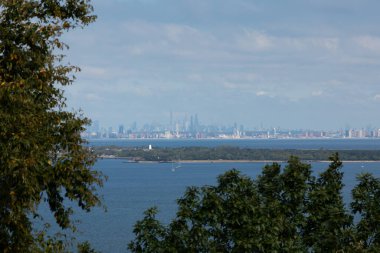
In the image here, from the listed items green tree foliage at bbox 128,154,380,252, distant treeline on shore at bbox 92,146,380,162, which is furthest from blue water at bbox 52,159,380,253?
distant treeline on shore at bbox 92,146,380,162

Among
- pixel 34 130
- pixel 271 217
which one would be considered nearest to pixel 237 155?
pixel 271 217

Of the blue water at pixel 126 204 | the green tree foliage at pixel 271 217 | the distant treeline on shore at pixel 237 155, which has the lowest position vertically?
the blue water at pixel 126 204

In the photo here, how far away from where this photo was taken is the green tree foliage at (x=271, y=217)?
53.9 feet

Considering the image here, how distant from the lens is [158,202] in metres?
75.2

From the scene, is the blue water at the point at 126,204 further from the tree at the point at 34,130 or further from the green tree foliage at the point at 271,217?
the tree at the point at 34,130

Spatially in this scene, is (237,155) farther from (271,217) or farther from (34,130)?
(34,130)

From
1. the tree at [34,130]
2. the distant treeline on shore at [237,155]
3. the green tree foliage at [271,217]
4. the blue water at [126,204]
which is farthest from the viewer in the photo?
the distant treeline on shore at [237,155]

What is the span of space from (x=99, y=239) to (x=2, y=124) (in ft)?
128

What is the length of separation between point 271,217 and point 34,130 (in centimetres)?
734

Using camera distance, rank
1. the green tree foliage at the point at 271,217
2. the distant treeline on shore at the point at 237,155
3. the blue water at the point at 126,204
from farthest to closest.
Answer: the distant treeline on shore at the point at 237,155 < the blue water at the point at 126,204 < the green tree foliage at the point at 271,217

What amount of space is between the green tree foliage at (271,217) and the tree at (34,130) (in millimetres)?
3074

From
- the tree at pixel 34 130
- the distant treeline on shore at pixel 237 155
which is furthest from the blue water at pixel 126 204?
the distant treeline on shore at pixel 237 155

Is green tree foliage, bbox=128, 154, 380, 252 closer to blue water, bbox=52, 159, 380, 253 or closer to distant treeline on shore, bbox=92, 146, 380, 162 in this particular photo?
blue water, bbox=52, 159, 380, 253

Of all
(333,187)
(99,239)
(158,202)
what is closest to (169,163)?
(158,202)
